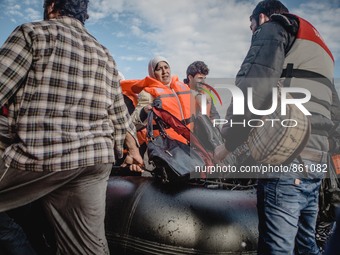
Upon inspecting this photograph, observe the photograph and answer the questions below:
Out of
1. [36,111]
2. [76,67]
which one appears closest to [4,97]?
[36,111]

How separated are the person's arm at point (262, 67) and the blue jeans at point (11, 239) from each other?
4.65ft

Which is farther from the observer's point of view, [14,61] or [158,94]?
[158,94]

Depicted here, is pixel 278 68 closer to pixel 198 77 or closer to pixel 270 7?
pixel 270 7

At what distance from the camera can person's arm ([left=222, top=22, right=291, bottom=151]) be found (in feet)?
4.82

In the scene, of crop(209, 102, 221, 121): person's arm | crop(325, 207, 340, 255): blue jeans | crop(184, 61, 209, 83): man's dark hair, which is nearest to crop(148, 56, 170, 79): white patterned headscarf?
crop(184, 61, 209, 83): man's dark hair

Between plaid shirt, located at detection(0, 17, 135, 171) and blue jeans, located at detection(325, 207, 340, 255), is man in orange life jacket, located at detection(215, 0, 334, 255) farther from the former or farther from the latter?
plaid shirt, located at detection(0, 17, 135, 171)

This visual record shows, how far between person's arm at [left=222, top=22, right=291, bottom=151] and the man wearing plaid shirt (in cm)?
77

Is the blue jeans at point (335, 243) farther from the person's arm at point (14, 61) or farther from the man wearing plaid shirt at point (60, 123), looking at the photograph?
the person's arm at point (14, 61)

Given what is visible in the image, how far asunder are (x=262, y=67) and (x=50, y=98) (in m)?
1.11

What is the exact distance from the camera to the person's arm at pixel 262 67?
147 centimetres

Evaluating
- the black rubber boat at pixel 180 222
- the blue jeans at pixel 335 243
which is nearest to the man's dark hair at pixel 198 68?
the black rubber boat at pixel 180 222

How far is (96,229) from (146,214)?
2.33ft

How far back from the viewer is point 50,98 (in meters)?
1.34

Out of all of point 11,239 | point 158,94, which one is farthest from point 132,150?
point 158,94
